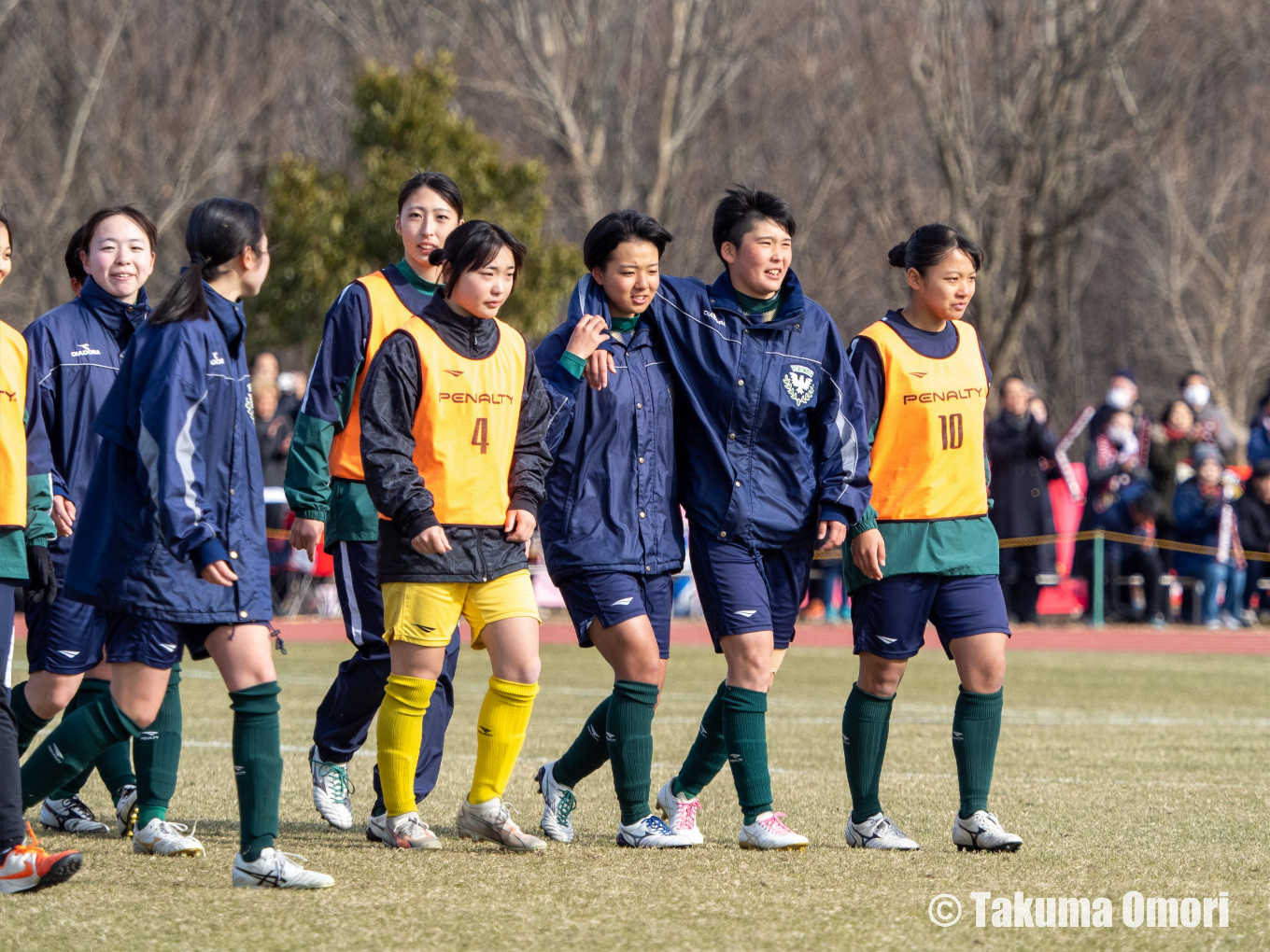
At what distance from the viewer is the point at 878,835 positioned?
5.96 metres

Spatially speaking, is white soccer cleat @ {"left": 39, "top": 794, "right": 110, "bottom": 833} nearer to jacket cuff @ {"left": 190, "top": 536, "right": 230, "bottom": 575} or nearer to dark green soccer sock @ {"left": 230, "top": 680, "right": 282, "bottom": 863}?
dark green soccer sock @ {"left": 230, "top": 680, "right": 282, "bottom": 863}

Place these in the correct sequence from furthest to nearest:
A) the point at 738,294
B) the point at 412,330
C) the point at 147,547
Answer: the point at 738,294 → the point at 412,330 → the point at 147,547

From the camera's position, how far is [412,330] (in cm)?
577

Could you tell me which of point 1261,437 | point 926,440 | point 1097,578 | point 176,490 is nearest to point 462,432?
point 176,490

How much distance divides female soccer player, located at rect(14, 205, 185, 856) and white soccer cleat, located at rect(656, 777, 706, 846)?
5.57 ft

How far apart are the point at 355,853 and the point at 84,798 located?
1.88 m

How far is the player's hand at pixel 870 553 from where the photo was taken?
6000 millimetres

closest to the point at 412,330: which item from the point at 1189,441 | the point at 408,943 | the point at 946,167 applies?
the point at 408,943

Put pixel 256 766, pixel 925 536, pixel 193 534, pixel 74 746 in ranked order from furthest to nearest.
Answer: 1. pixel 925 536
2. pixel 74 746
3. pixel 256 766
4. pixel 193 534

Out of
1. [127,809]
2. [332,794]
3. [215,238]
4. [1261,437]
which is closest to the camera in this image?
[215,238]

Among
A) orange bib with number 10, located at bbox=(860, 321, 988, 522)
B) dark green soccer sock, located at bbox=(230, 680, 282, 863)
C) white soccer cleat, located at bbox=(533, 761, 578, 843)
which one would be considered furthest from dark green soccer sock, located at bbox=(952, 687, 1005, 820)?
dark green soccer sock, located at bbox=(230, 680, 282, 863)

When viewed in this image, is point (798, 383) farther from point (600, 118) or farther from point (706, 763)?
point (600, 118)

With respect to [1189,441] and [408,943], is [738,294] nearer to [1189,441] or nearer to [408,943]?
[408,943]

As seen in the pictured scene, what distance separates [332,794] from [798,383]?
2.26m
